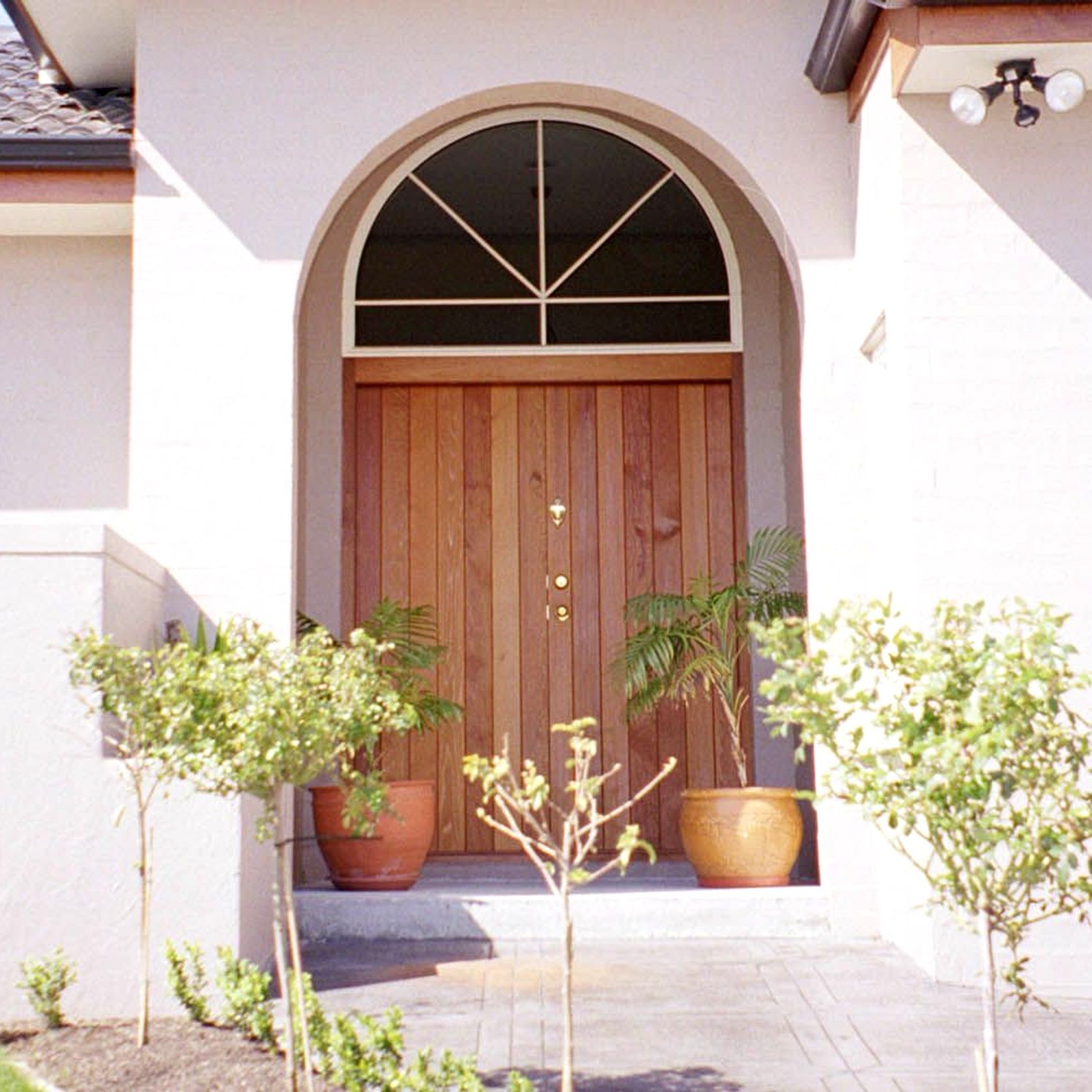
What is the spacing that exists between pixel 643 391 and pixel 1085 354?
9.25 ft

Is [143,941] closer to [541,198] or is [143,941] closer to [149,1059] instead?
[149,1059]

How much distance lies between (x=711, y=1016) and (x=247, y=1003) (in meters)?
1.44

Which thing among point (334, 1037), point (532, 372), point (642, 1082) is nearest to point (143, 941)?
point (334, 1037)

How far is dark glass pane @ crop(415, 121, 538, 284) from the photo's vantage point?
7691 millimetres

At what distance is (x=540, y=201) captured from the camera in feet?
25.3

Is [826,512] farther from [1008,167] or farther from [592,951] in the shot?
[592,951]

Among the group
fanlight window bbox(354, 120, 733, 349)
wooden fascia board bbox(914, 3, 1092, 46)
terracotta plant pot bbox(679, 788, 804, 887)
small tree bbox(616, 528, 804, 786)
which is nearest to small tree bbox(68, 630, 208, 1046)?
terracotta plant pot bbox(679, 788, 804, 887)

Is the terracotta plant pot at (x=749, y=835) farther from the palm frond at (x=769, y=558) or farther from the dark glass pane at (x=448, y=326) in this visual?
the dark glass pane at (x=448, y=326)

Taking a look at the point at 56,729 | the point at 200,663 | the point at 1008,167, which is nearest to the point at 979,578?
the point at 1008,167

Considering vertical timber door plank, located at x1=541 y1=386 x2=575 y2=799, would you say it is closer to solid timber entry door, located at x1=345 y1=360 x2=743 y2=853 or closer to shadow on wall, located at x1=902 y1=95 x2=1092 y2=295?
solid timber entry door, located at x1=345 y1=360 x2=743 y2=853

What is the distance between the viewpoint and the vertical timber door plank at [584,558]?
7727 millimetres

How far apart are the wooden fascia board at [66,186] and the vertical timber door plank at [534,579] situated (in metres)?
2.30

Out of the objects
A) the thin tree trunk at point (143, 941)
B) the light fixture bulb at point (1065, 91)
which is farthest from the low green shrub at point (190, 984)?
the light fixture bulb at point (1065, 91)

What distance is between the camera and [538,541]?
7840 millimetres
